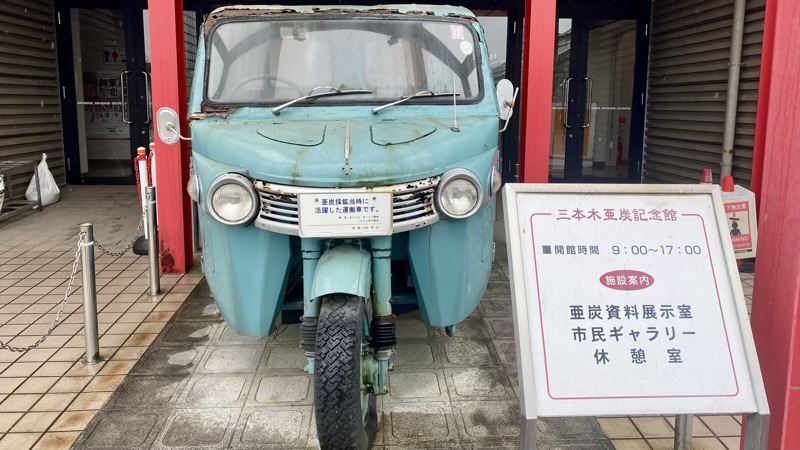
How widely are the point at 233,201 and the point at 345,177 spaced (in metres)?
0.58

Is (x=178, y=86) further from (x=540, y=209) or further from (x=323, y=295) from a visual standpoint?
(x=540, y=209)

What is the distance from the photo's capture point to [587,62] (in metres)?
10.7

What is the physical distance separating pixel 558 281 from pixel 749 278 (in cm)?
448

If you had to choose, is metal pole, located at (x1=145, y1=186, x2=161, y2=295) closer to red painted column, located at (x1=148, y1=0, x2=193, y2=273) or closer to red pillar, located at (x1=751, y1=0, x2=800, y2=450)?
red painted column, located at (x1=148, y1=0, x2=193, y2=273)

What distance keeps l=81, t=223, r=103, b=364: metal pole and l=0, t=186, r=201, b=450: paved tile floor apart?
0.32 feet

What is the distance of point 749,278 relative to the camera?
6070 mm

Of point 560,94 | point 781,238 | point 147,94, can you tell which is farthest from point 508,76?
point 781,238

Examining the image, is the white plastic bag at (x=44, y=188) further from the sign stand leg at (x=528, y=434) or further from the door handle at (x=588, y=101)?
the sign stand leg at (x=528, y=434)

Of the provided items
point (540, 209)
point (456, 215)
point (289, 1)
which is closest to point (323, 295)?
point (456, 215)

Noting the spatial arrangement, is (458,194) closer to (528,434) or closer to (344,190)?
(344,190)

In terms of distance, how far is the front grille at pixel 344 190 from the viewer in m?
3.16

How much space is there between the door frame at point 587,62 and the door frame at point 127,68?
6.76 m

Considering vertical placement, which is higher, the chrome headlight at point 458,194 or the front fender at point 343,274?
the chrome headlight at point 458,194

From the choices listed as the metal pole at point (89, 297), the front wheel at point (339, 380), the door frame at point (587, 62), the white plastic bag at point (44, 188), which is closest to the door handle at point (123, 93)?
the white plastic bag at point (44, 188)
